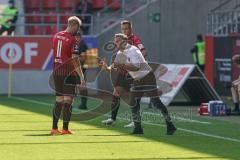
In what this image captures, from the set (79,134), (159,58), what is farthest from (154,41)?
(79,134)

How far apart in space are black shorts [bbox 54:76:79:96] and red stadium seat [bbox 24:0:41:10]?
70.3 ft

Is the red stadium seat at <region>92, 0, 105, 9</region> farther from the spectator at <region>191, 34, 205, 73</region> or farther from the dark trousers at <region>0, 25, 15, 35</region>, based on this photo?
the spectator at <region>191, 34, 205, 73</region>

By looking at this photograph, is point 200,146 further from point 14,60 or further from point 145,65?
point 14,60

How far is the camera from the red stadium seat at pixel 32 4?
121ft

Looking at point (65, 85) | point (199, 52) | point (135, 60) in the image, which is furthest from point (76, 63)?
point (199, 52)

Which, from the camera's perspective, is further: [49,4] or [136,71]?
[49,4]

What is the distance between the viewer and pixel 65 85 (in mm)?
15578

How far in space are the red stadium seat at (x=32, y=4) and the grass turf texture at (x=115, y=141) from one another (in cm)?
1658

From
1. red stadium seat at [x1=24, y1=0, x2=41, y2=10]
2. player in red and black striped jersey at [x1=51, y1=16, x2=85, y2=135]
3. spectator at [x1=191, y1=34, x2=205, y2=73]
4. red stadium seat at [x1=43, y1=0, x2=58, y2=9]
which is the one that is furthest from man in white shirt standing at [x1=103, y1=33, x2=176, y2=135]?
red stadium seat at [x1=43, y1=0, x2=58, y2=9]

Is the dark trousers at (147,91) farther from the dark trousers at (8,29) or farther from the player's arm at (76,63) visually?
the dark trousers at (8,29)

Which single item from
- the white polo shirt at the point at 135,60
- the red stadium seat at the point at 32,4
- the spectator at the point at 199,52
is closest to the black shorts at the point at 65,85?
the white polo shirt at the point at 135,60

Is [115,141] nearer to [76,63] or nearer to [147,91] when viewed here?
[147,91]

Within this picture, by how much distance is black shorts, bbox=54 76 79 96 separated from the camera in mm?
15602

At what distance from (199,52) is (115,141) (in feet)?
56.3
